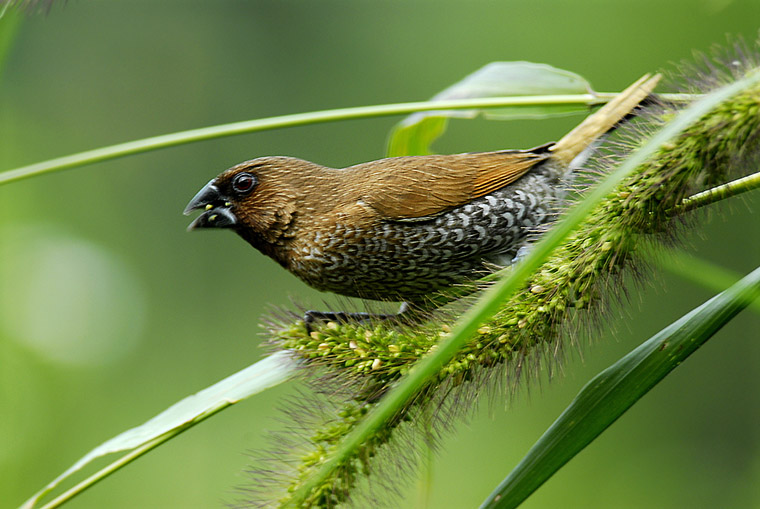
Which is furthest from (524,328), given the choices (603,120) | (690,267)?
(603,120)

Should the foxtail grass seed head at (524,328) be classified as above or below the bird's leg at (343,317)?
below

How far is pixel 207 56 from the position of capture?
315 inches

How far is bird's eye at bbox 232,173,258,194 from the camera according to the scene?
2336 mm

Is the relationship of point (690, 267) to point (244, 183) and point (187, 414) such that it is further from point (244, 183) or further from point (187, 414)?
point (244, 183)

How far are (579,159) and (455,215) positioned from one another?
0.47m

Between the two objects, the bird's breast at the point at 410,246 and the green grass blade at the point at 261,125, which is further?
the bird's breast at the point at 410,246

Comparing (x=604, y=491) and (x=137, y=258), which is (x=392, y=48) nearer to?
(x=137, y=258)

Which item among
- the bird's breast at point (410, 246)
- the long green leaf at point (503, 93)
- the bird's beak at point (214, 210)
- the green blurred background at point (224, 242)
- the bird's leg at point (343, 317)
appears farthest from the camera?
the green blurred background at point (224, 242)

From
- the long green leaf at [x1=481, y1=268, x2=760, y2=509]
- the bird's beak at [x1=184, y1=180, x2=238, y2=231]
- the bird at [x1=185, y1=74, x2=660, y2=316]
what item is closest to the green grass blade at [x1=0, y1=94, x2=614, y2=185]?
the bird at [x1=185, y1=74, x2=660, y2=316]

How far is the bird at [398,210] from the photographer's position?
2.16 m

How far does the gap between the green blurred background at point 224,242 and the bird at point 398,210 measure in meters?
3.47

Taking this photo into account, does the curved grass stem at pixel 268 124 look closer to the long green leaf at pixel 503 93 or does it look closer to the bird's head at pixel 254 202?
the long green leaf at pixel 503 93

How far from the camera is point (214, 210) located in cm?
231

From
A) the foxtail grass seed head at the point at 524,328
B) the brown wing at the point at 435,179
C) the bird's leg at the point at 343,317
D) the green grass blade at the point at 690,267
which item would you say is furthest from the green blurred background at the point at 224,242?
the green grass blade at the point at 690,267
